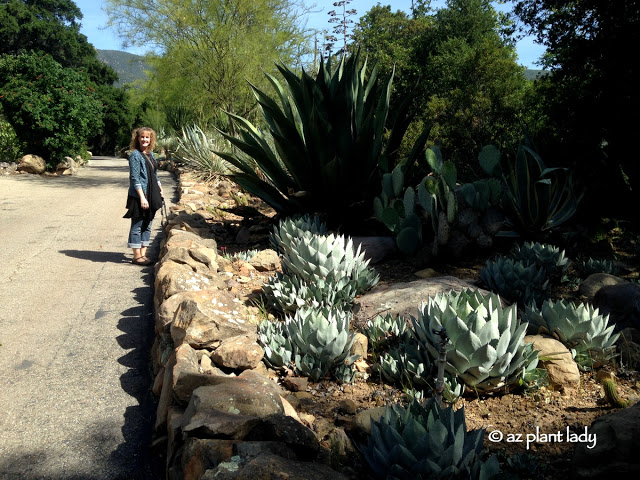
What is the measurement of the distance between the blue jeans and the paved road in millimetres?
264

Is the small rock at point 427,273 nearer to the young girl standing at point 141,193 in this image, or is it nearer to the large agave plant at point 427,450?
the large agave plant at point 427,450

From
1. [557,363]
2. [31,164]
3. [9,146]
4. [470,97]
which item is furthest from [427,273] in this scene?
[9,146]

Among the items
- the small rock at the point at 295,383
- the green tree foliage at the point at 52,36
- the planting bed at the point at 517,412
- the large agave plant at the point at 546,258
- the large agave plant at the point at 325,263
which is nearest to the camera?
the planting bed at the point at 517,412

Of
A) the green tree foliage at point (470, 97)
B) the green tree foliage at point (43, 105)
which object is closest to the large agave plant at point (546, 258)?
the green tree foliage at point (470, 97)

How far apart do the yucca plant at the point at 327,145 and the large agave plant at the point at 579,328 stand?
8.96 ft

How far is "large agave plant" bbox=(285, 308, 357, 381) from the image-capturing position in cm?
285

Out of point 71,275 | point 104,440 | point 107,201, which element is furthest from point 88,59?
point 104,440

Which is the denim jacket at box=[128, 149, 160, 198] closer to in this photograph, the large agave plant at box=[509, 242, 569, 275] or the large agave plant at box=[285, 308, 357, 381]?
the large agave plant at box=[285, 308, 357, 381]

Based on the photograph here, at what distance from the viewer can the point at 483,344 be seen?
2.53 meters

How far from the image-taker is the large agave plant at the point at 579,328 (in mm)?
2877

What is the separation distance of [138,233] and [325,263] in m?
2.75

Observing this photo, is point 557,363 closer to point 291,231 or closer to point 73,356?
point 291,231

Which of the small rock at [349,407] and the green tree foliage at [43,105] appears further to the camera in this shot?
the green tree foliage at [43,105]

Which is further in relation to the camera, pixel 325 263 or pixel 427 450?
pixel 325 263
